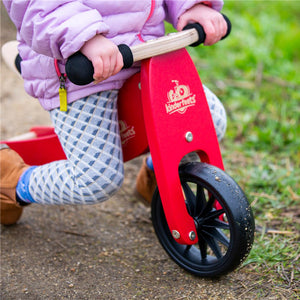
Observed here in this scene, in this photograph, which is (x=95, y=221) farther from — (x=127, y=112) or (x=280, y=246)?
(x=280, y=246)

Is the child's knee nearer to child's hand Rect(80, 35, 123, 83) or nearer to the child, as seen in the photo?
the child

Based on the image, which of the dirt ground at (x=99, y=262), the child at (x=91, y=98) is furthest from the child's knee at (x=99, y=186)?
the dirt ground at (x=99, y=262)

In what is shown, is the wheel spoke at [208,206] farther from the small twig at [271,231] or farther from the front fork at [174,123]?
the small twig at [271,231]

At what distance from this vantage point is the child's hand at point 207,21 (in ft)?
4.57

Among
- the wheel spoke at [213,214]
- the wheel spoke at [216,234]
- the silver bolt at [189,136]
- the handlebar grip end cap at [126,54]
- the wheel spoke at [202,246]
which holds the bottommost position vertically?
the wheel spoke at [202,246]

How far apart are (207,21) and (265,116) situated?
4.18ft

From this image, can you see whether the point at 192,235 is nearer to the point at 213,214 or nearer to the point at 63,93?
the point at 213,214

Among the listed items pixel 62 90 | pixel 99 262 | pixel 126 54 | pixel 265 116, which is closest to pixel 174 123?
pixel 126 54

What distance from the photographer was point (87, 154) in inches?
54.1

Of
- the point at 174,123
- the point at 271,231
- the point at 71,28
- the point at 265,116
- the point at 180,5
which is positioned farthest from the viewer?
the point at 265,116

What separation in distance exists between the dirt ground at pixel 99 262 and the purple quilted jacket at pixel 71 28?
0.51 m

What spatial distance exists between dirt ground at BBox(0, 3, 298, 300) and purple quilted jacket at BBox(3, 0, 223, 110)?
0.51 m

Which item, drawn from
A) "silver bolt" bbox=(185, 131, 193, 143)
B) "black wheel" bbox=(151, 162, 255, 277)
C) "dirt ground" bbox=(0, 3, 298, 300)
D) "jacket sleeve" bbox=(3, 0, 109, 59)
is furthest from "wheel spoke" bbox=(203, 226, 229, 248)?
"jacket sleeve" bbox=(3, 0, 109, 59)

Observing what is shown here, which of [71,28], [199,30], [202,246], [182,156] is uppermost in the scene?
[71,28]
